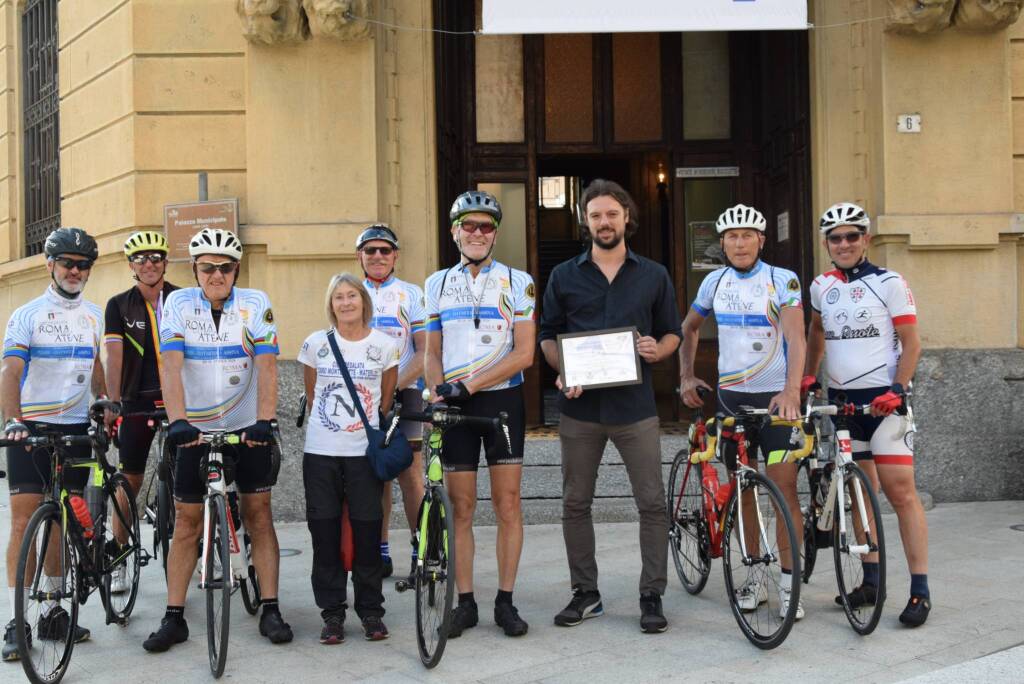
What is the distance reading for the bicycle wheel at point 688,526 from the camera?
6.03m

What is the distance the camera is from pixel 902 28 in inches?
359

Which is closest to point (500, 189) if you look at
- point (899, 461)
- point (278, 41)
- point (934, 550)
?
point (278, 41)

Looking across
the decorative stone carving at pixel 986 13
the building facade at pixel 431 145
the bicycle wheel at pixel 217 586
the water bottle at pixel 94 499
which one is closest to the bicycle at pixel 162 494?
the water bottle at pixel 94 499

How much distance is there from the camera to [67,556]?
201 inches

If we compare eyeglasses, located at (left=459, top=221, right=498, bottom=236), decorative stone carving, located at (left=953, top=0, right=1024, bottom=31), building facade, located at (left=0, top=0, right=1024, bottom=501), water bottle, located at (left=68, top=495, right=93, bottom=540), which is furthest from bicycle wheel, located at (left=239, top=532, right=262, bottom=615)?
decorative stone carving, located at (left=953, top=0, right=1024, bottom=31)

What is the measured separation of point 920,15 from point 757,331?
4507mm

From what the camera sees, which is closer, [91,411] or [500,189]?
[91,411]

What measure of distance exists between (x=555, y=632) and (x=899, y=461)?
1.95 meters

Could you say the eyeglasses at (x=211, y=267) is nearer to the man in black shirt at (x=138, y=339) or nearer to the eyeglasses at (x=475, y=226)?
the eyeglasses at (x=475, y=226)

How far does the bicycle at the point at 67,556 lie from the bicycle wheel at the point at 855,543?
144 inches

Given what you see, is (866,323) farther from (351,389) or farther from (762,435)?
(351,389)

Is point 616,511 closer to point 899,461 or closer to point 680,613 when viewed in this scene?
point 680,613

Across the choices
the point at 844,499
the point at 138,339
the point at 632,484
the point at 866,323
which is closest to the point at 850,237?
the point at 866,323

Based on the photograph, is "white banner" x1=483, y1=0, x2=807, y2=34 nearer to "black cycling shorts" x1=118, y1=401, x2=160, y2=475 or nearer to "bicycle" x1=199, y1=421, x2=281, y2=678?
"black cycling shorts" x1=118, y1=401, x2=160, y2=475
